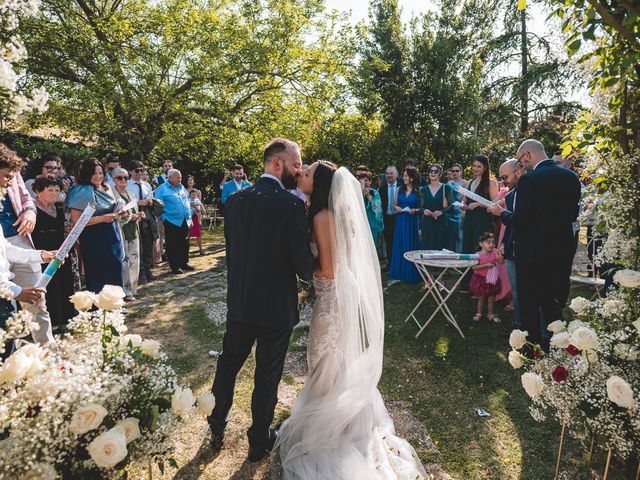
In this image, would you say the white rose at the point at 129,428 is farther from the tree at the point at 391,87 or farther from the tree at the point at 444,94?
the tree at the point at 444,94

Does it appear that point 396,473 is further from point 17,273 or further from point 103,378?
point 17,273

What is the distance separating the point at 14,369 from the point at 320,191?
229 cm

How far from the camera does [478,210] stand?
6.75 meters

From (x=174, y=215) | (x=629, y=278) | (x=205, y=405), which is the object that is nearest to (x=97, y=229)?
(x=174, y=215)

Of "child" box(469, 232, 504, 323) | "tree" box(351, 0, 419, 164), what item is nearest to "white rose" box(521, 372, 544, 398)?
"child" box(469, 232, 504, 323)

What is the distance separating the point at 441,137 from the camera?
53.8 feet

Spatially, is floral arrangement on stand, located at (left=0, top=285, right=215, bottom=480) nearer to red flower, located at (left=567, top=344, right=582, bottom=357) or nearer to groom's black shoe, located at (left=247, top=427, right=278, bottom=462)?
groom's black shoe, located at (left=247, top=427, right=278, bottom=462)

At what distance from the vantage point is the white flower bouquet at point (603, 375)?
2.06 meters

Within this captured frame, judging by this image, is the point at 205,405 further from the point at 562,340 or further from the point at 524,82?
the point at 524,82

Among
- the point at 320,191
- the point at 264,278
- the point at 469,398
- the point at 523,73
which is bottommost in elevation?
the point at 469,398

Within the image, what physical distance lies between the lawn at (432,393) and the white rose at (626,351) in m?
1.20

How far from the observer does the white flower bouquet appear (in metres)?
2.06

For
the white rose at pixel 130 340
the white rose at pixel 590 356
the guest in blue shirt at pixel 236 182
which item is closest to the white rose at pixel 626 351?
the white rose at pixel 590 356

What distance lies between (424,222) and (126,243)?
5.40 metres
